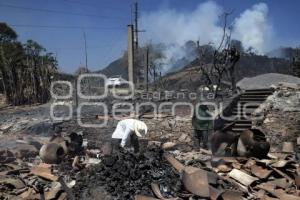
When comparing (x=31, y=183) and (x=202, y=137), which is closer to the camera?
(x=31, y=183)

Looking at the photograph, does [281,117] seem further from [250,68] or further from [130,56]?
[250,68]

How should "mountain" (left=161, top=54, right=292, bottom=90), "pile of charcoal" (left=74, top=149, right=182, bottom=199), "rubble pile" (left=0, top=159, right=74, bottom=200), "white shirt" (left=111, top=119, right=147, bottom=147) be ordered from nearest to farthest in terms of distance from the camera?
"pile of charcoal" (left=74, top=149, right=182, bottom=199) < "rubble pile" (left=0, top=159, right=74, bottom=200) < "white shirt" (left=111, top=119, right=147, bottom=147) < "mountain" (left=161, top=54, right=292, bottom=90)

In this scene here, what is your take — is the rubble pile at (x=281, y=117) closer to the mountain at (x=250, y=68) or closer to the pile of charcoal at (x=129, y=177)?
the pile of charcoal at (x=129, y=177)

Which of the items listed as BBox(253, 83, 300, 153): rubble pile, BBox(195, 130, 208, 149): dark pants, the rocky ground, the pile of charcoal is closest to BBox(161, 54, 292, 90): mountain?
BBox(253, 83, 300, 153): rubble pile

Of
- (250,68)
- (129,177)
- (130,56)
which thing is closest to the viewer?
(129,177)

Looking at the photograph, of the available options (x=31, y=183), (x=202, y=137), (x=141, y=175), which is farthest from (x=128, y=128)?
(x=202, y=137)

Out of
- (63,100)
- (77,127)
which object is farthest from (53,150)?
(63,100)

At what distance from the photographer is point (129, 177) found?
811 cm

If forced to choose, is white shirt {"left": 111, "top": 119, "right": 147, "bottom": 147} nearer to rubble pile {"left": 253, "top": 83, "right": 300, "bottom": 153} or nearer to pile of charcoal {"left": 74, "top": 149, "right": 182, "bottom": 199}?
pile of charcoal {"left": 74, "top": 149, "right": 182, "bottom": 199}

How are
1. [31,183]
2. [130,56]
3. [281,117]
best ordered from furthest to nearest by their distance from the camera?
[130,56] → [281,117] → [31,183]

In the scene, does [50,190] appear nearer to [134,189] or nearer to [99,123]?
[134,189]

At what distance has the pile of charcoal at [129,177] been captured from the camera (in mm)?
7844

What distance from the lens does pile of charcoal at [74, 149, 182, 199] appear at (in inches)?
309

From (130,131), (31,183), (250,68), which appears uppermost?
(250,68)
